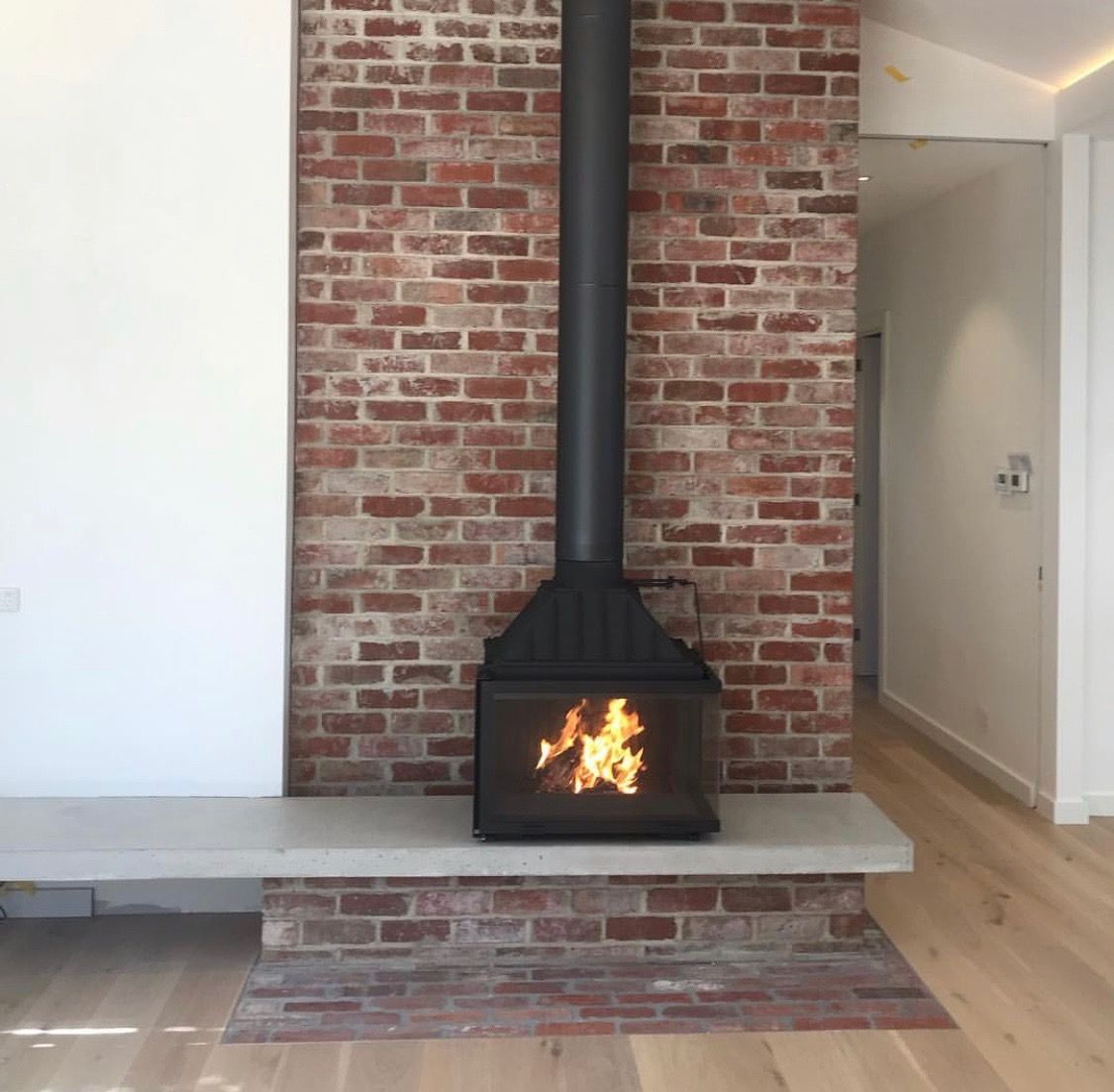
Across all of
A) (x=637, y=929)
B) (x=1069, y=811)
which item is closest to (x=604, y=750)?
(x=637, y=929)

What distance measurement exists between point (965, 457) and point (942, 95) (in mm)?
1694

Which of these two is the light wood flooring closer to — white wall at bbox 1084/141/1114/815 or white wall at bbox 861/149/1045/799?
white wall at bbox 1084/141/1114/815

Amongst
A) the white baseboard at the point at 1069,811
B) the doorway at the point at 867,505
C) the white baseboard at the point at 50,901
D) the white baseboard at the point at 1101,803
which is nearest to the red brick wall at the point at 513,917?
the white baseboard at the point at 50,901

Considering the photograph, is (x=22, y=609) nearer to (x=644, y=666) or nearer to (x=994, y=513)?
(x=644, y=666)

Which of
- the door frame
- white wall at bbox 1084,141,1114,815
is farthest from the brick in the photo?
the door frame

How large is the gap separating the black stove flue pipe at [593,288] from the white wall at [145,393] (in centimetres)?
73

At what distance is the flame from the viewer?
3.19 meters

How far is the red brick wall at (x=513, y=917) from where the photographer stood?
3340 millimetres

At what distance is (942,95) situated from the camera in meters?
4.46

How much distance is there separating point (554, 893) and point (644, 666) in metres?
0.65

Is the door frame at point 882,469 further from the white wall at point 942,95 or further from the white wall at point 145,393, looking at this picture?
the white wall at point 145,393

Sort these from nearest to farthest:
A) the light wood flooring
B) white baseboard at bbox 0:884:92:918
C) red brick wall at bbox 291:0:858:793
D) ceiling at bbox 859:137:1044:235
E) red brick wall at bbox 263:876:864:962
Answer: the light wood flooring → red brick wall at bbox 263:876:864:962 → red brick wall at bbox 291:0:858:793 → white baseboard at bbox 0:884:92:918 → ceiling at bbox 859:137:1044:235

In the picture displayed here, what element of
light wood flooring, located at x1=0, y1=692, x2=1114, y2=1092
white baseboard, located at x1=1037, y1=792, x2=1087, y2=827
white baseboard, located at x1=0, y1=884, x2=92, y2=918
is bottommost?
light wood flooring, located at x1=0, y1=692, x2=1114, y2=1092

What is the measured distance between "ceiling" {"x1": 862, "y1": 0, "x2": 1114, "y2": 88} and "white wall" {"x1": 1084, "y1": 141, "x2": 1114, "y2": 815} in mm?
476
